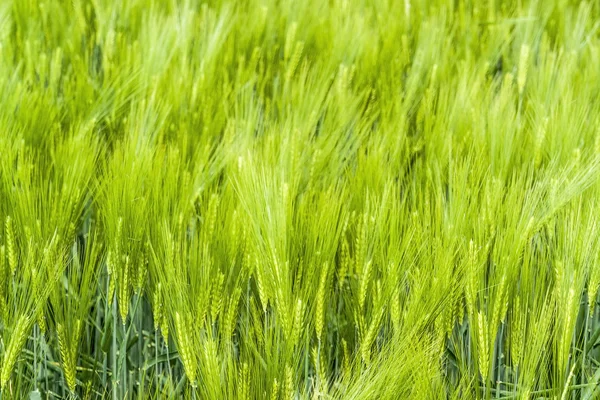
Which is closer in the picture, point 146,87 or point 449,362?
point 449,362

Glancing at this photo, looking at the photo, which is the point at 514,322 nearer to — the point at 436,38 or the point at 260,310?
the point at 260,310

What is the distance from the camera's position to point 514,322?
0.88m

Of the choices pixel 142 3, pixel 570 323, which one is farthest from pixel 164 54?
pixel 570 323

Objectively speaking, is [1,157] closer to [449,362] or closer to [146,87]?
[146,87]

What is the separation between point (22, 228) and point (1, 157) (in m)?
0.10

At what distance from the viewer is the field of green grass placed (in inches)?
33.5

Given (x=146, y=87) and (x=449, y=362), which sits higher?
(x=146, y=87)

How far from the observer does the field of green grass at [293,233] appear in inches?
33.5

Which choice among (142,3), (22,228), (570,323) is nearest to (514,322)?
(570,323)

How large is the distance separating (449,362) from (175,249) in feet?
1.10

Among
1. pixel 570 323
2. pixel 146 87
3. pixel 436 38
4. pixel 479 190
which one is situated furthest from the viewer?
pixel 436 38

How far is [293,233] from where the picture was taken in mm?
917

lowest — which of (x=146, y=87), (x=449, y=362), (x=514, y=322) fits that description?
(x=449, y=362)

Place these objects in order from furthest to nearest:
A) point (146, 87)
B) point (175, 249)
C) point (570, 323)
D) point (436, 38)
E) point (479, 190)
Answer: point (436, 38) < point (146, 87) < point (479, 190) < point (175, 249) < point (570, 323)
